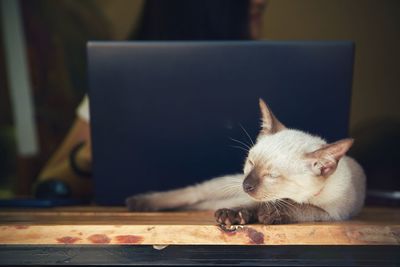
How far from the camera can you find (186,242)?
88 cm

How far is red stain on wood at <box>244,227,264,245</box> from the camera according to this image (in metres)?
0.88

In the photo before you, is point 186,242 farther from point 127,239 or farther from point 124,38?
point 124,38

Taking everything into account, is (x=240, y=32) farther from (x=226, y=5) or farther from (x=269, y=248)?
(x=269, y=248)

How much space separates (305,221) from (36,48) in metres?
2.02

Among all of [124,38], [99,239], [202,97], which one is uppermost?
[202,97]

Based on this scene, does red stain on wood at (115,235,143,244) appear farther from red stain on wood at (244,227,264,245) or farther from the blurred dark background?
the blurred dark background

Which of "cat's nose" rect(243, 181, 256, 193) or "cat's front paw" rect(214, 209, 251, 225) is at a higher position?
"cat's nose" rect(243, 181, 256, 193)

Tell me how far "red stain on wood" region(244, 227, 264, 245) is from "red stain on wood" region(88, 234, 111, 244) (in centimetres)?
26

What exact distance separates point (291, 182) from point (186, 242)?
258mm

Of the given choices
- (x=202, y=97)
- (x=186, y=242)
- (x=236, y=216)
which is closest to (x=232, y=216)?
(x=236, y=216)

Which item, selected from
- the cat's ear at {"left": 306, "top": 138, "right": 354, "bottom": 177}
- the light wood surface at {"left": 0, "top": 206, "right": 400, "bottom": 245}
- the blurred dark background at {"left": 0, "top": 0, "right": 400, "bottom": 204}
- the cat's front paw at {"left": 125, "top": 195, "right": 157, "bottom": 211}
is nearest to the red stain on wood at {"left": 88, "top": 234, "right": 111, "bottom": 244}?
the light wood surface at {"left": 0, "top": 206, "right": 400, "bottom": 245}

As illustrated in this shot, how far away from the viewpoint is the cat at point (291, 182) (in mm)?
964

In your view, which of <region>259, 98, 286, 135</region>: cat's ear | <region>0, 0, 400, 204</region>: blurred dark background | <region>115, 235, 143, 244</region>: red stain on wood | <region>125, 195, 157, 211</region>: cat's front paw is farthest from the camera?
<region>0, 0, 400, 204</region>: blurred dark background

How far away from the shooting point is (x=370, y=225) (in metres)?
0.91
